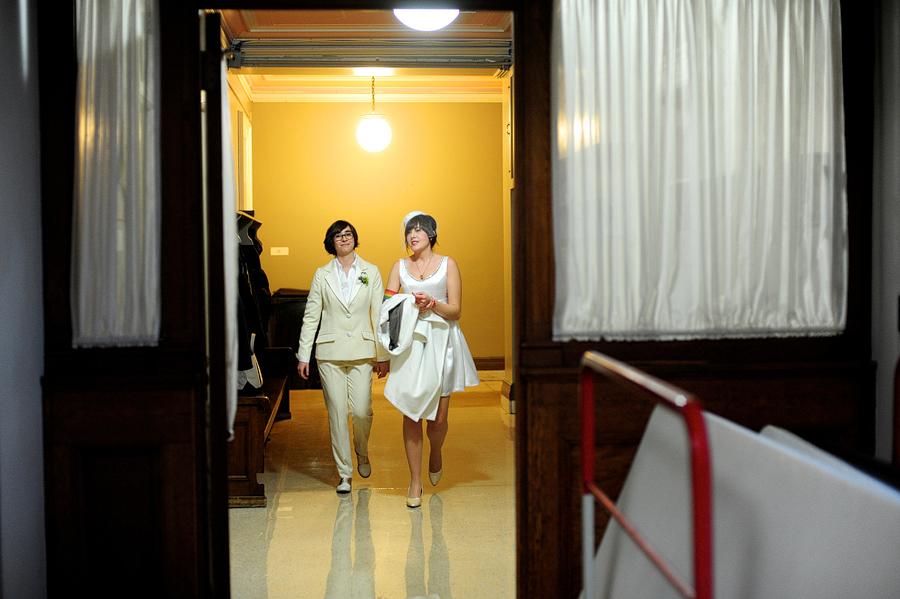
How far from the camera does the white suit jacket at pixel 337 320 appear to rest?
412cm

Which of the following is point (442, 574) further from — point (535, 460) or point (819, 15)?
point (819, 15)

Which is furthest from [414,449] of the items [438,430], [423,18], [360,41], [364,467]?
[360,41]

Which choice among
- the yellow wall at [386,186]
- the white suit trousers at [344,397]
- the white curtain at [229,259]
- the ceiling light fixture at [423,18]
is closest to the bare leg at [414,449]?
the white suit trousers at [344,397]

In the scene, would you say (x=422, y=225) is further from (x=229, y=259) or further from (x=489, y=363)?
(x=489, y=363)

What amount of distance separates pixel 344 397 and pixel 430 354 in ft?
2.37

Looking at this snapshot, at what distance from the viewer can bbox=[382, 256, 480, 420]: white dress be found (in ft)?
12.3

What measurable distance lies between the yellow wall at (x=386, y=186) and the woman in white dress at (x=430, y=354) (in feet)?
15.0

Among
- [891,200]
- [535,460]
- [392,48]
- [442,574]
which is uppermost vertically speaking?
[392,48]

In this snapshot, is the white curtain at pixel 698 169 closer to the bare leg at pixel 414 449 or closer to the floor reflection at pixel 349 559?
the floor reflection at pixel 349 559

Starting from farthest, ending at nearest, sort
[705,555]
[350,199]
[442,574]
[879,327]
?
[350,199]
[442,574]
[879,327]
[705,555]

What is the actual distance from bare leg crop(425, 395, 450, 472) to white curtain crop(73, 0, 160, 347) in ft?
6.55

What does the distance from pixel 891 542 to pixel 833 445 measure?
0.74 m

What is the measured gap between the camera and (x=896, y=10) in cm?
239

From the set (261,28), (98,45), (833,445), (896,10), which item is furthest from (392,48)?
(833,445)
